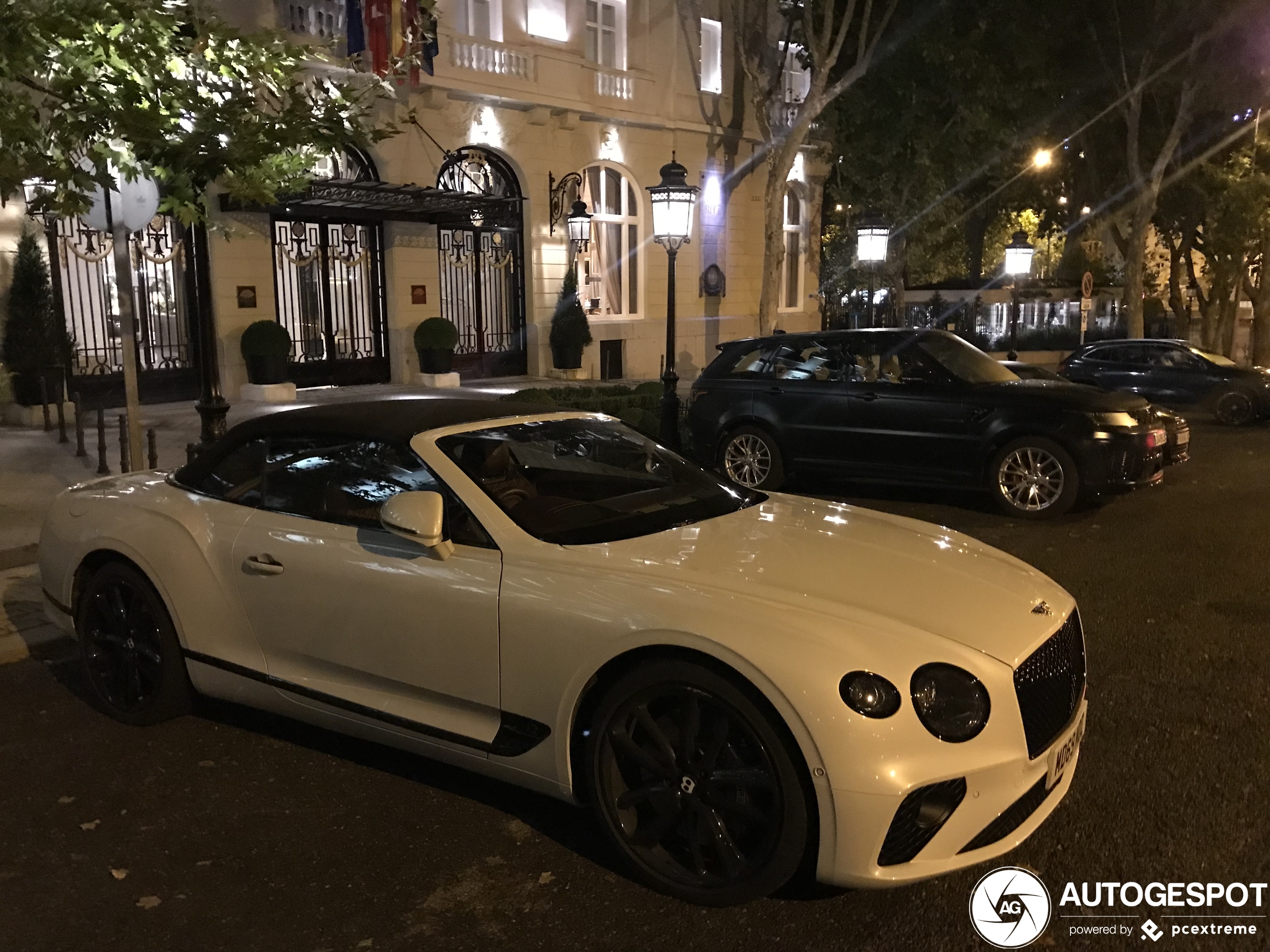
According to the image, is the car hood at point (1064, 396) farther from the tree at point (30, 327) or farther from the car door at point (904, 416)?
the tree at point (30, 327)

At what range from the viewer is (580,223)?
21.3 metres

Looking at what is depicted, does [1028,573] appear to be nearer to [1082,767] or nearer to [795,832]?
[1082,767]

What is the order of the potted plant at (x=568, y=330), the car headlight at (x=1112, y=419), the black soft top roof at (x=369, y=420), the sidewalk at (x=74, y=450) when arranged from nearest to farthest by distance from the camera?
the black soft top roof at (x=369, y=420)
the sidewalk at (x=74, y=450)
the car headlight at (x=1112, y=419)
the potted plant at (x=568, y=330)

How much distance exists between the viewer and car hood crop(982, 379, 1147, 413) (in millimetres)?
9031

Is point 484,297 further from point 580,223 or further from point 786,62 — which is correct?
point 786,62

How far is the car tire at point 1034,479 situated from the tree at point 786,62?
13.6 meters

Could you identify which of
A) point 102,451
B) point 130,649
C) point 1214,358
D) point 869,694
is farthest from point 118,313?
Result: point 1214,358

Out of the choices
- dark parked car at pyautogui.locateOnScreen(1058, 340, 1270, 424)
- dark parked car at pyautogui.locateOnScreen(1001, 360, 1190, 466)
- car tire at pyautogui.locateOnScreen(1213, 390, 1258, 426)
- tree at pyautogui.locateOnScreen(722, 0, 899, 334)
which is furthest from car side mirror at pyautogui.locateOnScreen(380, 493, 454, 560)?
tree at pyautogui.locateOnScreen(722, 0, 899, 334)

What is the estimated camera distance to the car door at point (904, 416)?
941 cm

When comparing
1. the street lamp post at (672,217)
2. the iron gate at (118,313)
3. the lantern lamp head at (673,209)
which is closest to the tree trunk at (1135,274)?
the street lamp post at (672,217)

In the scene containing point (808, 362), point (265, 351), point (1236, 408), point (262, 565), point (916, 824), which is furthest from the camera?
point (265, 351)

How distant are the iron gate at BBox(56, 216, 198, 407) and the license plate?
46.8 feet

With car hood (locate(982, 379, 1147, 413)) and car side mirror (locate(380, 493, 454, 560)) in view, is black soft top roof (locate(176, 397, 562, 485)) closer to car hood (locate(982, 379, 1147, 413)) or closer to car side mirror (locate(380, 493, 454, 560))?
car side mirror (locate(380, 493, 454, 560))

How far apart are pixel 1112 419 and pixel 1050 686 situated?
6224 mm
